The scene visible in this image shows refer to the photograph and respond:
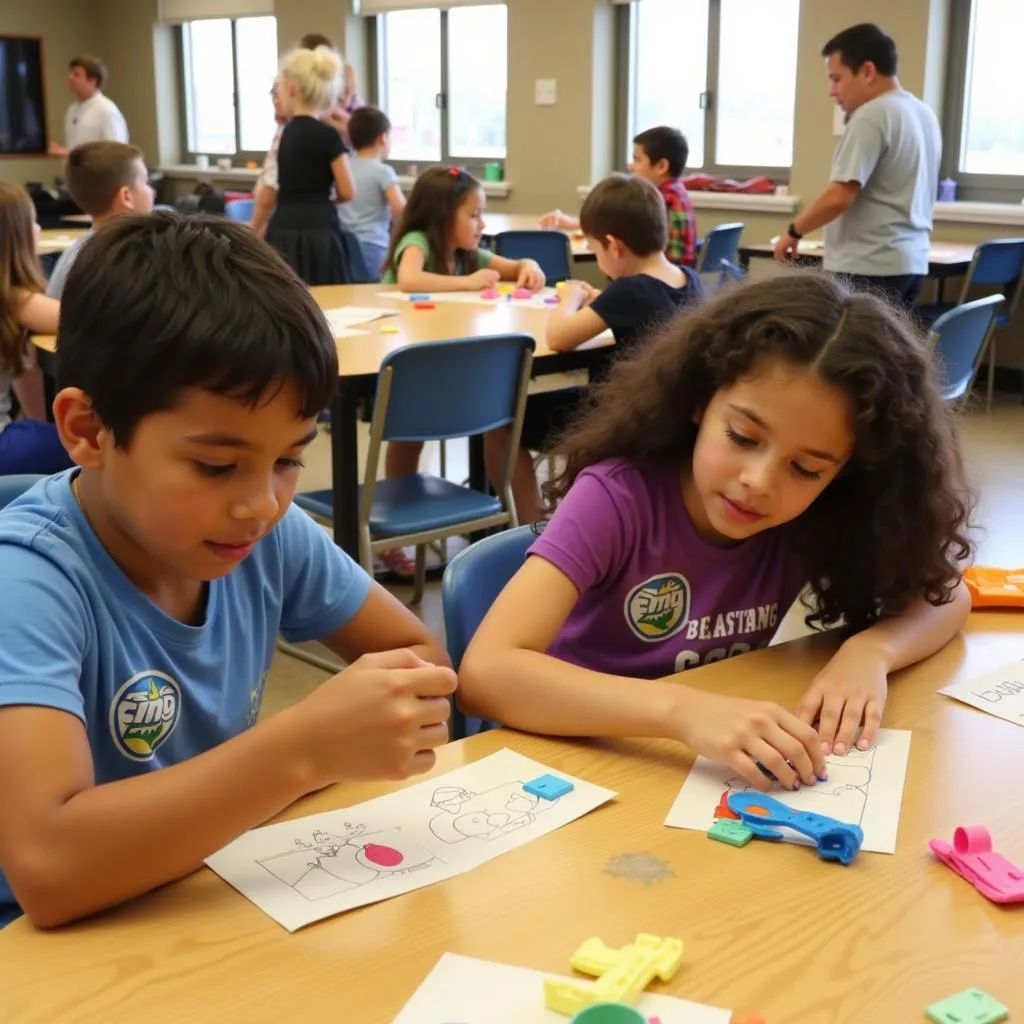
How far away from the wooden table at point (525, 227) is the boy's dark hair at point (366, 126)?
63cm

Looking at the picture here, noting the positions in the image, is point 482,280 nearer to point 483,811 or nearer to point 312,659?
point 312,659

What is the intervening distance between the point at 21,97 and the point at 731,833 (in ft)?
35.2

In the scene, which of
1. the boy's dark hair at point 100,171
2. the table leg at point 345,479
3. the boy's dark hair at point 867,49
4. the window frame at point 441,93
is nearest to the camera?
the table leg at point 345,479

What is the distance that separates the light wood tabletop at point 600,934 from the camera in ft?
2.43

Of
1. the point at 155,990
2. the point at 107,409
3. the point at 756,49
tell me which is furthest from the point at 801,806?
the point at 756,49

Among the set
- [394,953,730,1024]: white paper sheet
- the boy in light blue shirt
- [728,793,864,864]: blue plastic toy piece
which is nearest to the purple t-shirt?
[728,793,864,864]: blue plastic toy piece

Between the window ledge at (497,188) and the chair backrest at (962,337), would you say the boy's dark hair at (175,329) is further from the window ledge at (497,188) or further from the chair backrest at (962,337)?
the window ledge at (497,188)

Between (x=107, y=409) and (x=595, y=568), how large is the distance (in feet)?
1.98

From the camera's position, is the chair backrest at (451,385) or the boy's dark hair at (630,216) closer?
the chair backrest at (451,385)

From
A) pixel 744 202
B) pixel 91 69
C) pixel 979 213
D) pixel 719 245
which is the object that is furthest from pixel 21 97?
pixel 979 213

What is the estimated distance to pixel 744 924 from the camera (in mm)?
830

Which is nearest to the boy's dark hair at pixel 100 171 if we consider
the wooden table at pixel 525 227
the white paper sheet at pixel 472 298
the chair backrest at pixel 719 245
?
the white paper sheet at pixel 472 298

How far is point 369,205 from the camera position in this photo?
5695mm

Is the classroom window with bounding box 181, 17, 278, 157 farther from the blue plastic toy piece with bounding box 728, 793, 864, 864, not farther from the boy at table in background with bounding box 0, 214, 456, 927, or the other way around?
the blue plastic toy piece with bounding box 728, 793, 864, 864
